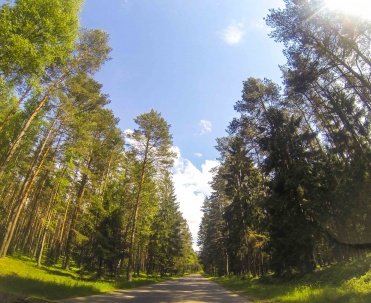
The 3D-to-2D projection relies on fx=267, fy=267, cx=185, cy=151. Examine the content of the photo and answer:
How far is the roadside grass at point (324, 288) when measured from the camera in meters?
9.65

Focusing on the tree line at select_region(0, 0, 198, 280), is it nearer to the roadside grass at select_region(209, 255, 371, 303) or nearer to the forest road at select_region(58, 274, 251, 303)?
the forest road at select_region(58, 274, 251, 303)

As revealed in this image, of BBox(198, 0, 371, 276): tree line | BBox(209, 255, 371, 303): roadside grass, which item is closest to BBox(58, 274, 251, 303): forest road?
BBox(209, 255, 371, 303): roadside grass

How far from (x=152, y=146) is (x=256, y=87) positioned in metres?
11.3

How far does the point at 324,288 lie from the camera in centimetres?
1213

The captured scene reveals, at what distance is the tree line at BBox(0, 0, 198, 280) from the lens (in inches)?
408

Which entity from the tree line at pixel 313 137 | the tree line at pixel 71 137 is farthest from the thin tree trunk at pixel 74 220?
the tree line at pixel 313 137

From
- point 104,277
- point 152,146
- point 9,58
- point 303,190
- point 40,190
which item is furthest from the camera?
point 40,190

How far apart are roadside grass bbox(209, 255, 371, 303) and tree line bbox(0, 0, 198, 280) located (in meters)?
12.1

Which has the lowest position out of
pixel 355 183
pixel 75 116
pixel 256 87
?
pixel 355 183

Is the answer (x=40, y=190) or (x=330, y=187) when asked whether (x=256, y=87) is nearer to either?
(x=330, y=187)

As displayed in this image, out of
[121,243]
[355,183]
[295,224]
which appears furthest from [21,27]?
[121,243]

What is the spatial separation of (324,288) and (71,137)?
17.9 m

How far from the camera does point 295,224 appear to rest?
18734mm

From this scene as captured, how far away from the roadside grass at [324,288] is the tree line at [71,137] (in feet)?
39.8
